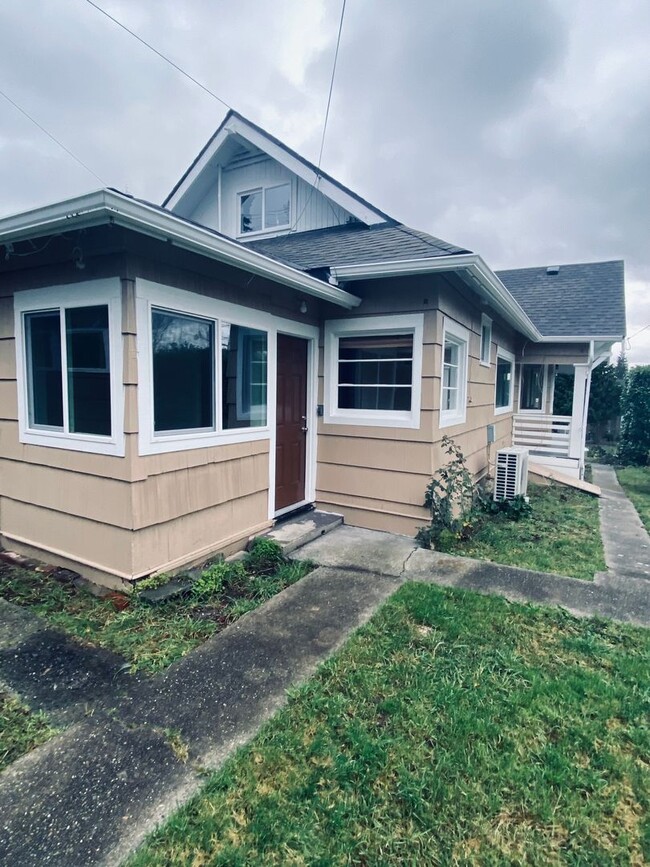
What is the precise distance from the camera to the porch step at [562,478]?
852 cm

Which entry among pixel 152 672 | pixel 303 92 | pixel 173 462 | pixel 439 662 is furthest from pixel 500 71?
pixel 152 672

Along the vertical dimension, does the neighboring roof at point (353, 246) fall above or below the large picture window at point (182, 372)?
above

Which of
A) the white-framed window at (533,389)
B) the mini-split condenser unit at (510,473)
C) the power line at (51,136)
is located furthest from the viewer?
the white-framed window at (533,389)

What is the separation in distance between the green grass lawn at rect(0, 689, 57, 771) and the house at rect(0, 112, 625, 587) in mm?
1228

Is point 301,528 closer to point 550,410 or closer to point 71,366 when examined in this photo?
point 71,366

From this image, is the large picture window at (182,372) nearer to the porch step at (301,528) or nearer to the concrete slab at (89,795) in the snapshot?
the porch step at (301,528)

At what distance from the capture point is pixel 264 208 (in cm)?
834

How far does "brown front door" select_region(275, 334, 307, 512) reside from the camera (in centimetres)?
514

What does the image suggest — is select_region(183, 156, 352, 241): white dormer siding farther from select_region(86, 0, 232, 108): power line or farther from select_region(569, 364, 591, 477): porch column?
select_region(569, 364, 591, 477): porch column

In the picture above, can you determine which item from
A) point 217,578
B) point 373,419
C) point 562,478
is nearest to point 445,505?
point 373,419

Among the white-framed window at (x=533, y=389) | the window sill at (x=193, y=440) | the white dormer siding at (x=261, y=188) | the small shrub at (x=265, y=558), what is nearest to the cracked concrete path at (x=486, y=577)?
the small shrub at (x=265, y=558)

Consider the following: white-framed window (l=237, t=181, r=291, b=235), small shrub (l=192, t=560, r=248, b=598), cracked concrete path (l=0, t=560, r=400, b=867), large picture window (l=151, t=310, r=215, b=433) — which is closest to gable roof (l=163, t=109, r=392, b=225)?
white-framed window (l=237, t=181, r=291, b=235)

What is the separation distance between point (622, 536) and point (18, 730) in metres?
6.17

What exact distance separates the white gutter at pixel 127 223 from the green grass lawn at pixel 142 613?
2.60 m
